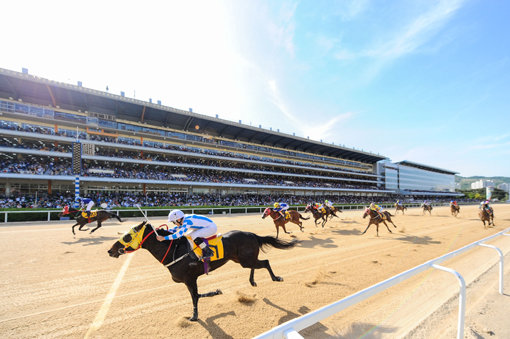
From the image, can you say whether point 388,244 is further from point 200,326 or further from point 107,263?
point 107,263

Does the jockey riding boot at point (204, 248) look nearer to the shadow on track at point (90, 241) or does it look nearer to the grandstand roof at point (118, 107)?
the shadow on track at point (90, 241)

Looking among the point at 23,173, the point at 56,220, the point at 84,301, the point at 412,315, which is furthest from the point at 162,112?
the point at 412,315

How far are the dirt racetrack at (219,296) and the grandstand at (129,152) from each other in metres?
15.4

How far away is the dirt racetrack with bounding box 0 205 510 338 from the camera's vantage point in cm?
287

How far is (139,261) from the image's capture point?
5.74 meters

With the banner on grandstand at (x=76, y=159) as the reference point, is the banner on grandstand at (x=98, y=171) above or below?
below

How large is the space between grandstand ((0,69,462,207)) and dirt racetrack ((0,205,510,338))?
1543cm

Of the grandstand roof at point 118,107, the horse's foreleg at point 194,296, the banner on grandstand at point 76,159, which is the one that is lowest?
the horse's foreleg at point 194,296

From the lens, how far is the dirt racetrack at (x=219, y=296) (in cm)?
287

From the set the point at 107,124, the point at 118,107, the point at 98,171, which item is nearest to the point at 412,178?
the point at 118,107

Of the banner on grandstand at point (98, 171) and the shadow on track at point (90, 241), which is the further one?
the banner on grandstand at point (98, 171)

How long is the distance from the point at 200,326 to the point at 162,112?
97.3ft

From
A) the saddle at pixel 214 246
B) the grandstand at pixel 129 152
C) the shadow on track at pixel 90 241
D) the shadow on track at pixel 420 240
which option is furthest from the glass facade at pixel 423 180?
the saddle at pixel 214 246

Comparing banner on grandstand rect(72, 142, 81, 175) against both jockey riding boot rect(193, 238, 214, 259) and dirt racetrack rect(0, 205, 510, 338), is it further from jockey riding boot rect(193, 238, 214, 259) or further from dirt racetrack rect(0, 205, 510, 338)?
jockey riding boot rect(193, 238, 214, 259)
